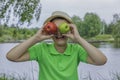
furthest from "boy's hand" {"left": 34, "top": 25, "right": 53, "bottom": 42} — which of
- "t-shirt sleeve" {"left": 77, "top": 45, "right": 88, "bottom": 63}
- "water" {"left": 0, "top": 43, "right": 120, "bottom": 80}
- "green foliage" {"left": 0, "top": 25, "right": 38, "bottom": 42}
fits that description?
"green foliage" {"left": 0, "top": 25, "right": 38, "bottom": 42}

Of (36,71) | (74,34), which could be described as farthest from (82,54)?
(36,71)

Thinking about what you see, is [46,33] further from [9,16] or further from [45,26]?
[9,16]

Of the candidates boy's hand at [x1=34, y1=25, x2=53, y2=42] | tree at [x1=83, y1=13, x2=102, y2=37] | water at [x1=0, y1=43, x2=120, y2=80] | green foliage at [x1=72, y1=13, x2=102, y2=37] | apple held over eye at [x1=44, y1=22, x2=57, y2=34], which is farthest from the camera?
tree at [x1=83, y1=13, x2=102, y2=37]

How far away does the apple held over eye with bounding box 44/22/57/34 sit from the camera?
288cm

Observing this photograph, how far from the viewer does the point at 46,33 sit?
118 inches

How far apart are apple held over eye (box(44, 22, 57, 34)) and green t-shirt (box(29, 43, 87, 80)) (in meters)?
0.19

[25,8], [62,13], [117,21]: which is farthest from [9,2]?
[117,21]

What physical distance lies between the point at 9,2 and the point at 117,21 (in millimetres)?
21491

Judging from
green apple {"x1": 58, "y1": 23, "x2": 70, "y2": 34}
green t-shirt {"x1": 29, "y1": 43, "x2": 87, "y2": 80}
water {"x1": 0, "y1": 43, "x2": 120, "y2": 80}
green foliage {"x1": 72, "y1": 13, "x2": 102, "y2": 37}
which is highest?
green foliage {"x1": 72, "y1": 13, "x2": 102, "y2": 37}

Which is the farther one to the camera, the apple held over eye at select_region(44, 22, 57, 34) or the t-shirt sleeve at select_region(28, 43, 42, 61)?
the t-shirt sleeve at select_region(28, 43, 42, 61)

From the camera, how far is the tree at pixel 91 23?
109 ft

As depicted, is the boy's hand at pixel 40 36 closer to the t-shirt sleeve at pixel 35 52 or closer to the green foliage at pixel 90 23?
the t-shirt sleeve at pixel 35 52

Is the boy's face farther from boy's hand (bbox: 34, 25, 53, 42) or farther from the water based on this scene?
the water

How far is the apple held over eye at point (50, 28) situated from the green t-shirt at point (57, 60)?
0.64ft
